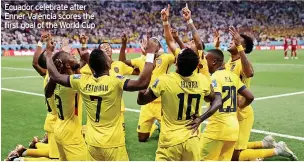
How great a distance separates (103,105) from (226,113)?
2.01 meters

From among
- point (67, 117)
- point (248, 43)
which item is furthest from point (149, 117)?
point (67, 117)

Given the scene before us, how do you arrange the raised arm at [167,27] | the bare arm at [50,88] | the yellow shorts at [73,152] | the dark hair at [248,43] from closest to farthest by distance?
1. the bare arm at [50,88]
2. the yellow shorts at [73,152]
3. the raised arm at [167,27]
4. the dark hair at [248,43]

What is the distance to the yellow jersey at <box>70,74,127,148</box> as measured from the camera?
5.34 m

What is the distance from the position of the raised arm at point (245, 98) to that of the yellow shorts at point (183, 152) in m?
1.54

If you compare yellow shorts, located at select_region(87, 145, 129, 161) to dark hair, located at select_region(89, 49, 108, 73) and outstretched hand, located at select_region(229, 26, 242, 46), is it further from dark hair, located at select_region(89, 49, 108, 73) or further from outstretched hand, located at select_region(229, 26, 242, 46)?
outstretched hand, located at select_region(229, 26, 242, 46)

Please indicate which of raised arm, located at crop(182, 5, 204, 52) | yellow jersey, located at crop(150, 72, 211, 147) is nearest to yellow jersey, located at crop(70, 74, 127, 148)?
yellow jersey, located at crop(150, 72, 211, 147)

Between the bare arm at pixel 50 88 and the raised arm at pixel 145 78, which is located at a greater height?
the raised arm at pixel 145 78

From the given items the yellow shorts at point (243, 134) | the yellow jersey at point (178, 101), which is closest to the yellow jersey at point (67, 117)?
the yellow jersey at point (178, 101)

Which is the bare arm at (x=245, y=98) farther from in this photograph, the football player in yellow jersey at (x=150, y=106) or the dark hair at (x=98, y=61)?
the football player in yellow jersey at (x=150, y=106)

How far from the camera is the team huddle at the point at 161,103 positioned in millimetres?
5285

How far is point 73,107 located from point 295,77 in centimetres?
1587

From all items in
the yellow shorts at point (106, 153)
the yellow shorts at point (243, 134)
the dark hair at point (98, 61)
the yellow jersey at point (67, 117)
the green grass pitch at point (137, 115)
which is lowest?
the green grass pitch at point (137, 115)

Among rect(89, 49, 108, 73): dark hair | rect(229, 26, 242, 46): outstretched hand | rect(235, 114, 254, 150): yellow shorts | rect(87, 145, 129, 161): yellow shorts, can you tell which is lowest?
rect(235, 114, 254, 150): yellow shorts

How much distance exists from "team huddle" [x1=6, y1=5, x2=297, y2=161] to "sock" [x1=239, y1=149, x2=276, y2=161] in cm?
2
